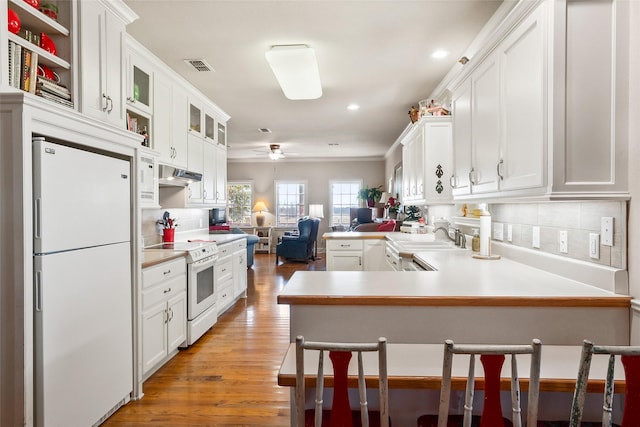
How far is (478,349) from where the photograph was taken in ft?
3.27

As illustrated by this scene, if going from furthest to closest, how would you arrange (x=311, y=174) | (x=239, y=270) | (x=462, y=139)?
(x=311, y=174), (x=239, y=270), (x=462, y=139)

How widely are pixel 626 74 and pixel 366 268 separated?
3427mm

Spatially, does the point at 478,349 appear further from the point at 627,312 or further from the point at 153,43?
the point at 153,43

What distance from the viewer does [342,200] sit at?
1038 cm

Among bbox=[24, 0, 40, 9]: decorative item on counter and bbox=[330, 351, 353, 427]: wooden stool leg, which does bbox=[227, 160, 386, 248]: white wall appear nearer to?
bbox=[24, 0, 40, 9]: decorative item on counter

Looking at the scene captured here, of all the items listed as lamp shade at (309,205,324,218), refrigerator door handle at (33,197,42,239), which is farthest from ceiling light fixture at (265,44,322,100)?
lamp shade at (309,205,324,218)

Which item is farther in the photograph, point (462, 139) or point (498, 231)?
point (498, 231)

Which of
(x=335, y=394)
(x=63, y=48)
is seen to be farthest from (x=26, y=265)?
(x=335, y=394)

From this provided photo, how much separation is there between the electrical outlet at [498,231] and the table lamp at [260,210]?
784cm

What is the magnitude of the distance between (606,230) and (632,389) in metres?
0.78

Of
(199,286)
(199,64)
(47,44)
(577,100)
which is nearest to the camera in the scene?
(577,100)

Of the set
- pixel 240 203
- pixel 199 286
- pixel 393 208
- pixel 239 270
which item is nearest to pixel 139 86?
A: pixel 199 286

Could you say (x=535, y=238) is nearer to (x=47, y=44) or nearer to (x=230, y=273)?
(x=47, y=44)

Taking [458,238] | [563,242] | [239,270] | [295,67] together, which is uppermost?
[295,67]
